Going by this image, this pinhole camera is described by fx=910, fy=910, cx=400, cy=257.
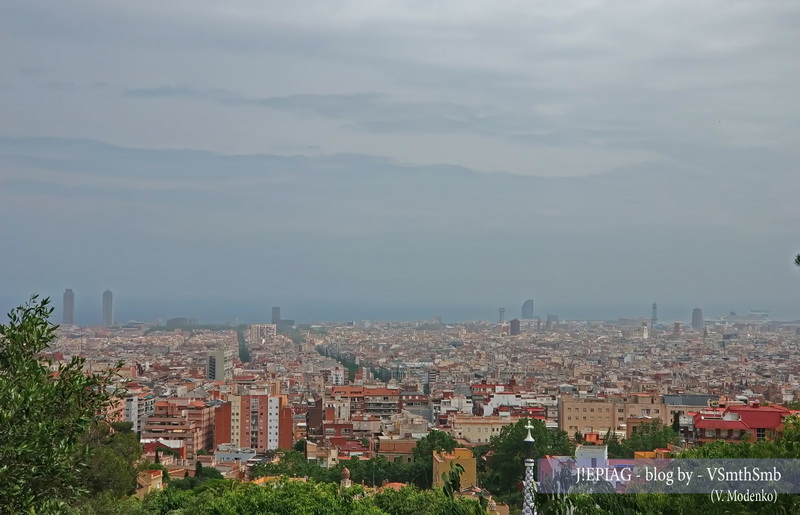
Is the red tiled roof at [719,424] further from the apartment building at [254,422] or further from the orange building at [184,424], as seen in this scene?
the apartment building at [254,422]

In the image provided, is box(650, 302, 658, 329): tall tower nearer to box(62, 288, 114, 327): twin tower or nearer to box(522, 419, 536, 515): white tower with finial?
box(62, 288, 114, 327): twin tower

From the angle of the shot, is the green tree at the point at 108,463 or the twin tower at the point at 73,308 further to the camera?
the twin tower at the point at 73,308

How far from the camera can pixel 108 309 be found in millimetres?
107938

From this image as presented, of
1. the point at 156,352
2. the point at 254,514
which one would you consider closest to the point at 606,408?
the point at 254,514

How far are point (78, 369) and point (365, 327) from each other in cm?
11522

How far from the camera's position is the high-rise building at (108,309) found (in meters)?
107

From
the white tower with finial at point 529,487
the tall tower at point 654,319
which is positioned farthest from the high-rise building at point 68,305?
the white tower with finial at point 529,487

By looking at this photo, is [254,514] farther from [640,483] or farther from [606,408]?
[606,408]

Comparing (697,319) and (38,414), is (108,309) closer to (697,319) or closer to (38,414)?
(697,319)

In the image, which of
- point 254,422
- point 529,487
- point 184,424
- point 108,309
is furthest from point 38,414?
point 108,309

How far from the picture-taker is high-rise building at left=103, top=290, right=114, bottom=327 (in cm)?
10712
